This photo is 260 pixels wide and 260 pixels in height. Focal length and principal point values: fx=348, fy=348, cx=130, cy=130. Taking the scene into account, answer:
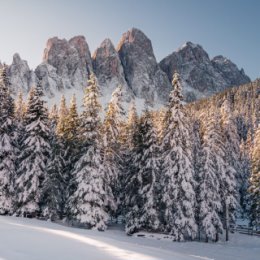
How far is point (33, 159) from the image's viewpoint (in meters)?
35.9

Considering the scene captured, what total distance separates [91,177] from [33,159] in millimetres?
6288

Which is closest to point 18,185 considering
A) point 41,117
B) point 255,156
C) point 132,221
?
point 41,117

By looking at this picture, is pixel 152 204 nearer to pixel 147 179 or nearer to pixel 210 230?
pixel 147 179

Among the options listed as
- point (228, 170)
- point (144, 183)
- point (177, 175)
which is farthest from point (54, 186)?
point (228, 170)

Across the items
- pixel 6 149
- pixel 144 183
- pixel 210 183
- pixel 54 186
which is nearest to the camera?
pixel 6 149

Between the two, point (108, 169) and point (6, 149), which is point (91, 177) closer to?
point (108, 169)

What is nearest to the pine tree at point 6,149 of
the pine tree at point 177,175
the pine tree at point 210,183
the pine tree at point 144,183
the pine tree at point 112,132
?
the pine tree at point 112,132

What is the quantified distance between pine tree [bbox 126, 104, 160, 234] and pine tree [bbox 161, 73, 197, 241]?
107 cm

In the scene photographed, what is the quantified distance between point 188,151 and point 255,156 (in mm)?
9752

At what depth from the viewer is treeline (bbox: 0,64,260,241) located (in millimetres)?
35250

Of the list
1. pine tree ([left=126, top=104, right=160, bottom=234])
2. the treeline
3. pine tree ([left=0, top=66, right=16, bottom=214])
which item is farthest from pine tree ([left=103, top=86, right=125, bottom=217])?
pine tree ([left=0, top=66, right=16, bottom=214])

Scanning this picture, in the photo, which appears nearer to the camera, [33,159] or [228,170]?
[33,159]

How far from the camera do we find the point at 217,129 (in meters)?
41.0

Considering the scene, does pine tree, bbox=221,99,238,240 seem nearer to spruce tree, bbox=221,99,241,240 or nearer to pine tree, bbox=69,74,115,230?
spruce tree, bbox=221,99,241,240
